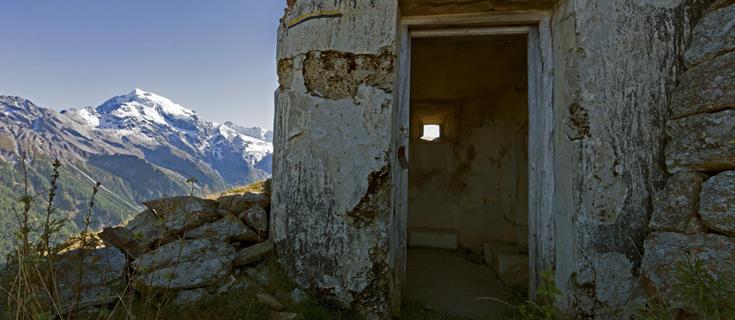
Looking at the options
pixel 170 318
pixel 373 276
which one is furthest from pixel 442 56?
pixel 170 318

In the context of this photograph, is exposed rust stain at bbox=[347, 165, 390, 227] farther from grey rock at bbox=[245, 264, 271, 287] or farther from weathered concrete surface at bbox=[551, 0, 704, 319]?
weathered concrete surface at bbox=[551, 0, 704, 319]

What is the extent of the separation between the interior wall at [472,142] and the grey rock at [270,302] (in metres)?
3.18

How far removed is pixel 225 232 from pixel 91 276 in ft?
2.70

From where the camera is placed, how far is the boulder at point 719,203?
5.21ft

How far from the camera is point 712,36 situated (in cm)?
188

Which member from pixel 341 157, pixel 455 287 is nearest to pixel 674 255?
pixel 341 157

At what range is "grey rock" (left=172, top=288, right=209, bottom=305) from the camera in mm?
2098

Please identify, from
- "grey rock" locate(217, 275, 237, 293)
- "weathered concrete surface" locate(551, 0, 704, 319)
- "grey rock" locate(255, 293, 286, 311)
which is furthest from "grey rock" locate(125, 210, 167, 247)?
"weathered concrete surface" locate(551, 0, 704, 319)

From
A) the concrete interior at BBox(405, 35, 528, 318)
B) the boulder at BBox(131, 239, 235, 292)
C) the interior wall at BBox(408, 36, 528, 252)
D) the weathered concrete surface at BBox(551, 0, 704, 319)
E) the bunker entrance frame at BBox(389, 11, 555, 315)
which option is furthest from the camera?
the interior wall at BBox(408, 36, 528, 252)

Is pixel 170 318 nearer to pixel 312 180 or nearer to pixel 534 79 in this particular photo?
pixel 312 180

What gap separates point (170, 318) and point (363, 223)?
121 centimetres

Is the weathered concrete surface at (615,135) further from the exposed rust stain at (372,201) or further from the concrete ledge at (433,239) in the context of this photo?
the concrete ledge at (433,239)

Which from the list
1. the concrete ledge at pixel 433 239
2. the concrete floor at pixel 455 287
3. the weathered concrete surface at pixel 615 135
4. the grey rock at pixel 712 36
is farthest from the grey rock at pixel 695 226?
the concrete ledge at pixel 433 239

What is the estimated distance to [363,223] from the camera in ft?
7.40
